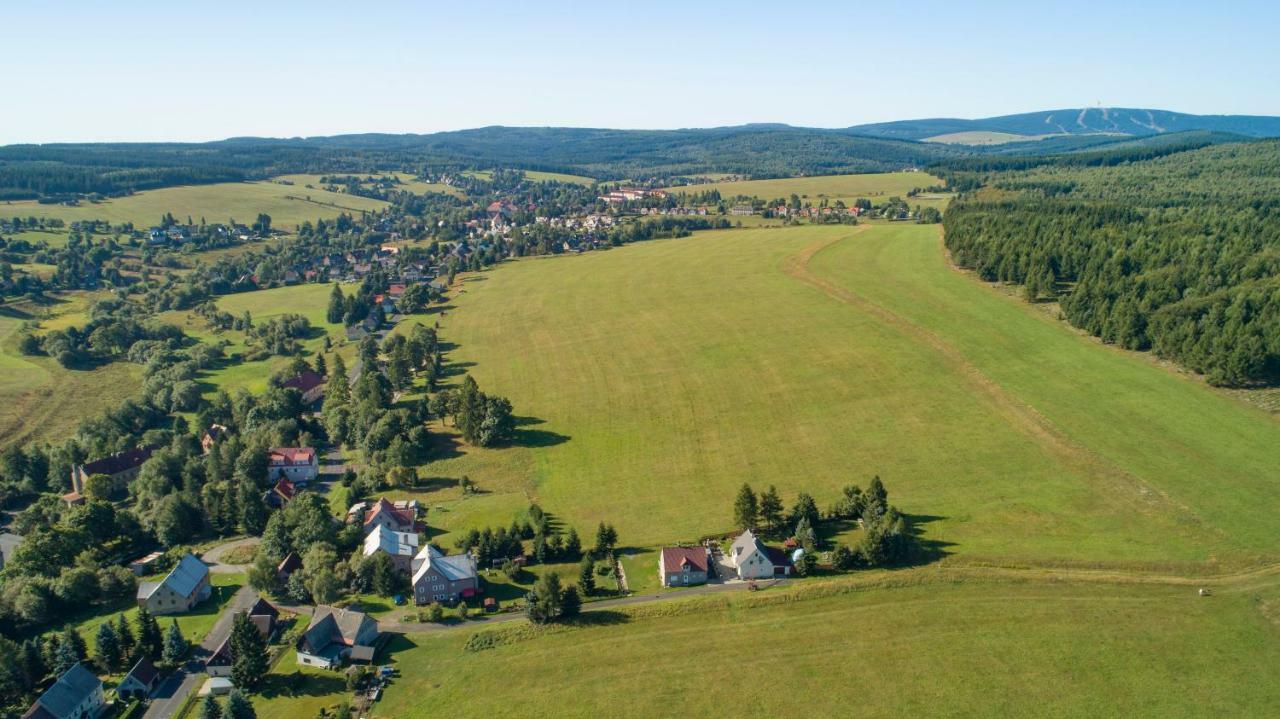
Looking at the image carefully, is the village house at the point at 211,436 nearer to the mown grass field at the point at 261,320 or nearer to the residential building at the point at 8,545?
the mown grass field at the point at 261,320

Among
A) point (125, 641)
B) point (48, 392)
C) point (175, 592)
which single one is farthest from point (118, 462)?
point (125, 641)

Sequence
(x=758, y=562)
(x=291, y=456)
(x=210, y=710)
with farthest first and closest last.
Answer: (x=291, y=456) < (x=758, y=562) < (x=210, y=710)

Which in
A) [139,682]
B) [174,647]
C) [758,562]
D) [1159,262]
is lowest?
[139,682]

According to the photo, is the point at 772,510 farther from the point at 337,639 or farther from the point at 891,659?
the point at 337,639

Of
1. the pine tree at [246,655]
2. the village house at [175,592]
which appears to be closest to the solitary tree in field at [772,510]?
the pine tree at [246,655]

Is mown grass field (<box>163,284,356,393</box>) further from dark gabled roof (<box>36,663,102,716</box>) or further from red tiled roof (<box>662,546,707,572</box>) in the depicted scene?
red tiled roof (<box>662,546,707,572</box>)

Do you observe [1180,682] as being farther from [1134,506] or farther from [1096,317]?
[1096,317]
